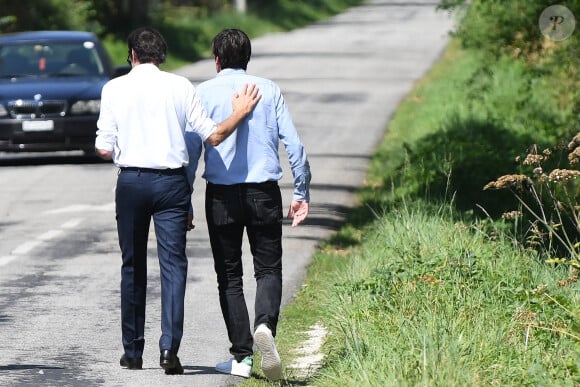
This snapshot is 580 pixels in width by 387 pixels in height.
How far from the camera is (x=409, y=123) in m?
23.5

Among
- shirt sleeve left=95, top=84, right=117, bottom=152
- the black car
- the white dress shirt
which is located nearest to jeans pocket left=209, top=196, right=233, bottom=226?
the white dress shirt

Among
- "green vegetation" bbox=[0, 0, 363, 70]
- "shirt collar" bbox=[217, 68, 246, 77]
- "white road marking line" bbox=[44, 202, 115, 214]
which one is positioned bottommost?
"green vegetation" bbox=[0, 0, 363, 70]

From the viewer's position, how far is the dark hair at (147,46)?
24.8 ft

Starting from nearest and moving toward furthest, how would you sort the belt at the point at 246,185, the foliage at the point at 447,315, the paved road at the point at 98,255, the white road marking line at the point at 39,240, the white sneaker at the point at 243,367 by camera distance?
1. the foliage at the point at 447,315
2. the belt at the point at 246,185
3. the white sneaker at the point at 243,367
4. the paved road at the point at 98,255
5. the white road marking line at the point at 39,240

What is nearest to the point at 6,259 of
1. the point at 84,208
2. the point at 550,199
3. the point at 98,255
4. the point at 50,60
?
the point at 98,255

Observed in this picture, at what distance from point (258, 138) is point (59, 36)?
43.6 feet

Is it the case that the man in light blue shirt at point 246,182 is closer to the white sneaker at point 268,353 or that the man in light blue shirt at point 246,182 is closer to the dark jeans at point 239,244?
the dark jeans at point 239,244

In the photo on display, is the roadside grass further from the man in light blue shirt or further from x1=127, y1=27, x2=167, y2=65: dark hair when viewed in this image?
x1=127, y1=27, x2=167, y2=65: dark hair

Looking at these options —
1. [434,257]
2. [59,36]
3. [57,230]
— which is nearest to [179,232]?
[434,257]

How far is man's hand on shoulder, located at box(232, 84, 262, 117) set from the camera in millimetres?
7363

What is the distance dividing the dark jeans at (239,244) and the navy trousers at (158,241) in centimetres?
17

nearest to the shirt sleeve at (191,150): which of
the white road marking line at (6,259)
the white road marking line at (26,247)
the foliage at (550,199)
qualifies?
the foliage at (550,199)

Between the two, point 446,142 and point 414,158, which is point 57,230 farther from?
point 446,142

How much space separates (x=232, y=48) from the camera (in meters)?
7.45
